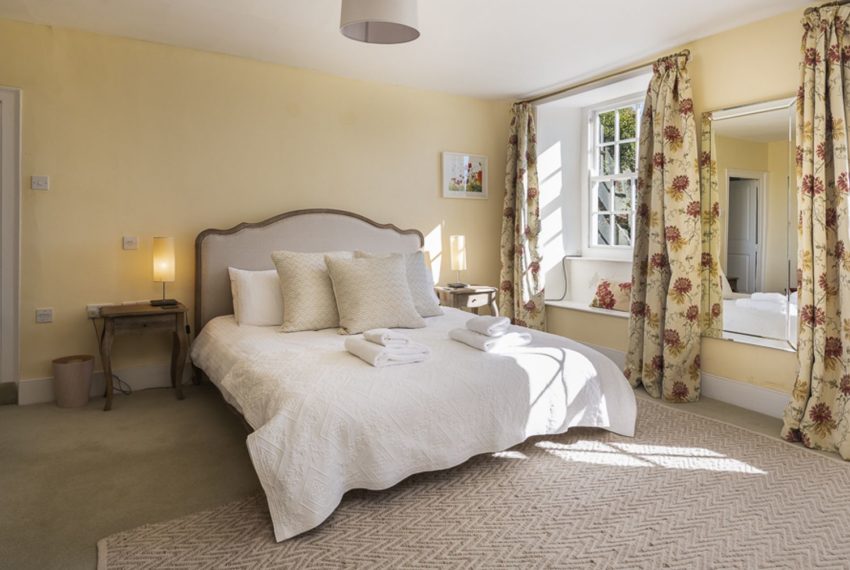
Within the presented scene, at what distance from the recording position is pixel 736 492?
2412 mm

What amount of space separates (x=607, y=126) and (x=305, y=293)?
3.59m

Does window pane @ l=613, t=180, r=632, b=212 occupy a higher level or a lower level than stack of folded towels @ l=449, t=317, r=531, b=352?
higher

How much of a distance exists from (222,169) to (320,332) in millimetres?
1671

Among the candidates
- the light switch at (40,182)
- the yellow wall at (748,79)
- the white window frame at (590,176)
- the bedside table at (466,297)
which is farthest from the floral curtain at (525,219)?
the light switch at (40,182)

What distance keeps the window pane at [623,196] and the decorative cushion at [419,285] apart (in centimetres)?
235

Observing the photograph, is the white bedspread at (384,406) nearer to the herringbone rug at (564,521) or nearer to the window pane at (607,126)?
the herringbone rug at (564,521)

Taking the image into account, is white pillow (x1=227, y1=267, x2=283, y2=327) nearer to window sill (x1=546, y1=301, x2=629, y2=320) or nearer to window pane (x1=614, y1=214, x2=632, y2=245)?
window sill (x1=546, y1=301, x2=629, y2=320)

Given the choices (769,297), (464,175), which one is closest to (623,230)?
(464,175)

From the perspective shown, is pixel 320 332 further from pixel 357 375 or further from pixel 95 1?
pixel 95 1

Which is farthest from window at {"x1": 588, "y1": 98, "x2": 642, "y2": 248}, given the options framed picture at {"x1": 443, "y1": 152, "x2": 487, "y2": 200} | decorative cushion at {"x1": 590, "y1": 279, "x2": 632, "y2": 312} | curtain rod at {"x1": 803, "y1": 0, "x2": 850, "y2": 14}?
curtain rod at {"x1": 803, "y1": 0, "x2": 850, "y2": 14}

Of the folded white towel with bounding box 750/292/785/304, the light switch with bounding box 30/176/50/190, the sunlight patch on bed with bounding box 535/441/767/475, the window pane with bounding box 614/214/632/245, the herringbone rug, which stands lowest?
the herringbone rug

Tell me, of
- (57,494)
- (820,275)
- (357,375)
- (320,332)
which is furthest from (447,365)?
(820,275)

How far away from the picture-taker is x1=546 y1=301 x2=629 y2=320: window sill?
4.68 m

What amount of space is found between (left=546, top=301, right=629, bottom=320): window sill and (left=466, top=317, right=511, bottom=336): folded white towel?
1.99 m
